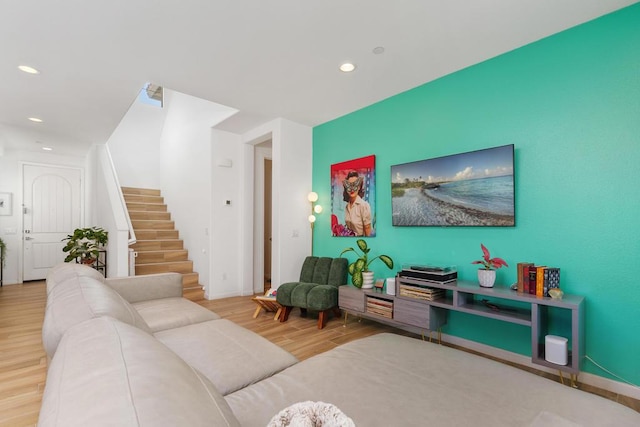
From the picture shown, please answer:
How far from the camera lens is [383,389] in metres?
1.26

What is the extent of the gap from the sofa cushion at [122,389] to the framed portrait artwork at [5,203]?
7.19 meters

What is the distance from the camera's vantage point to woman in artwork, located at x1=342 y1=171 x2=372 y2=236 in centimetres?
385

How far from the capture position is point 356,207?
13.0ft

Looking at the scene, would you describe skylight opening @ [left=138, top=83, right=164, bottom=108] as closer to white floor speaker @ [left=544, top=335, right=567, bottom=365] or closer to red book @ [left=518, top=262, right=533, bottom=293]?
red book @ [left=518, top=262, right=533, bottom=293]

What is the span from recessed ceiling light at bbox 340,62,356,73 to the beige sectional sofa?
244 centimetres

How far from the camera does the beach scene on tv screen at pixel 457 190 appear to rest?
2.62 metres

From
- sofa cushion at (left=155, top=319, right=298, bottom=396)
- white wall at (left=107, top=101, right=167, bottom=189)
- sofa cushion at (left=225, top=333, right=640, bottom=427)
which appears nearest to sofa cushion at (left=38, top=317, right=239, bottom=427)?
sofa cushion at (left=225, top=333, right=640, bottom=427)

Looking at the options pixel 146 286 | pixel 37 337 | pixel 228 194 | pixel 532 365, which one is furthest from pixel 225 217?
pixel 532 365

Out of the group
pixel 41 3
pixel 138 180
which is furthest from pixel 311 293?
pixel 138 180

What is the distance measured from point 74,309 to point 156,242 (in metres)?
4.66

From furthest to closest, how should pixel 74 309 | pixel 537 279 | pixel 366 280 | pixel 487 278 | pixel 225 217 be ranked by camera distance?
pixel 225 217 < pixel 366 280 < pixel 487 278 < pixel 537 279 < pixel 74 309

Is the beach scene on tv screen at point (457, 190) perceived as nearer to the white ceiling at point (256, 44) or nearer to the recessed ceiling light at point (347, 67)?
the white ceiling at point (256, 44)

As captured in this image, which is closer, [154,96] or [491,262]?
[491,262]

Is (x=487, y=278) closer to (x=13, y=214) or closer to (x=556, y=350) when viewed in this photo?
(x=556, y=350)
